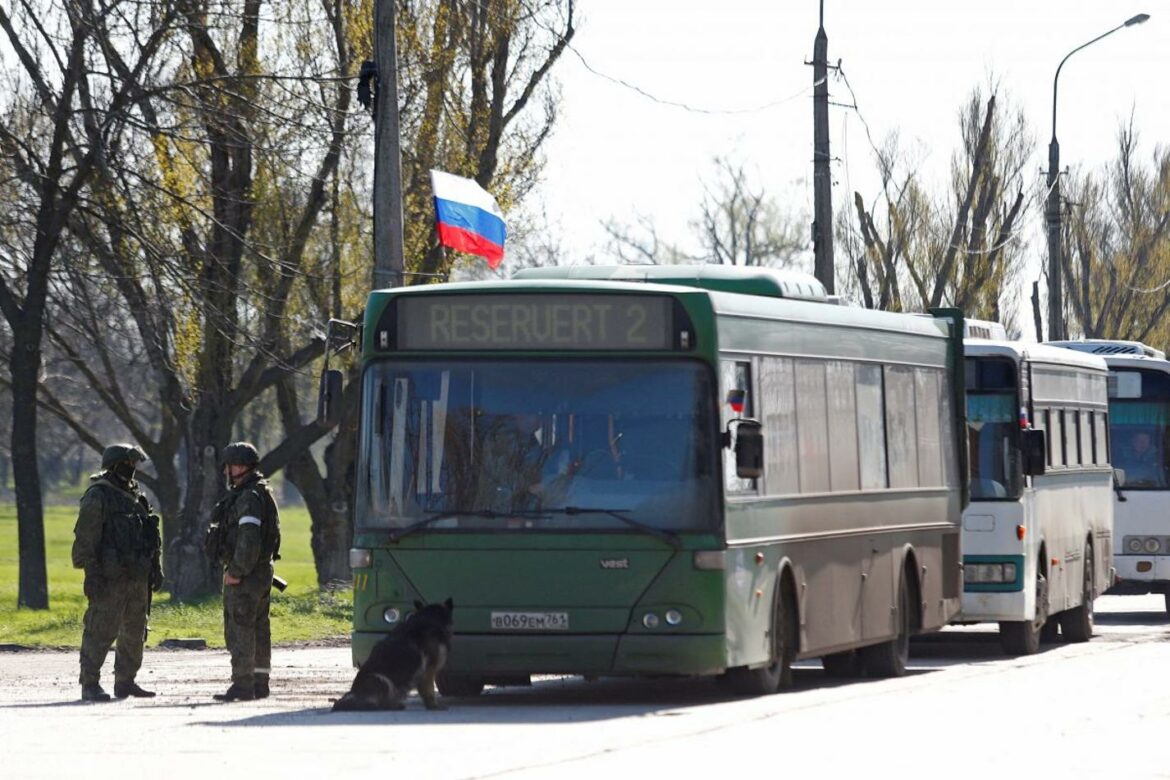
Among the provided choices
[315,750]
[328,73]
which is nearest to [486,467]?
[315,750]

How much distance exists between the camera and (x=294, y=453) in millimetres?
38594

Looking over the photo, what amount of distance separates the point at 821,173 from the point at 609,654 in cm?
1499

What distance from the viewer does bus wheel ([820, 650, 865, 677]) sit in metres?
18.7

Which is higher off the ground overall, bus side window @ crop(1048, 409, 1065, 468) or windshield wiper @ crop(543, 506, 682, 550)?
bus side window @ crop(1048, 409, 1065, 468)

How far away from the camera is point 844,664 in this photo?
18.7 m

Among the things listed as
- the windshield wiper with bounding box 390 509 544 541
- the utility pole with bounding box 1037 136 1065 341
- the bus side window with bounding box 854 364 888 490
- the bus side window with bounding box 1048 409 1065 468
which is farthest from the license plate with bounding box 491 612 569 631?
the utility pole with bounding box 1037 136 1065 341

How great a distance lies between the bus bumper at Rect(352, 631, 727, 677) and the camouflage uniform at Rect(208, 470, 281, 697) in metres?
1.60

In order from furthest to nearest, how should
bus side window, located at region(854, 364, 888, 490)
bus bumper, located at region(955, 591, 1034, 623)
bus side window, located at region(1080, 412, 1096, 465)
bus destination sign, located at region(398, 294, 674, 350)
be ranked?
bus side window, located at region(1080, 412, 1096, 465) < bus bumper, located at region(955, 591, 1034, 623) < bus side window, located at region(854, 364, 888, 490) < bus destination sign, located at region(398, 294, 674, 350)

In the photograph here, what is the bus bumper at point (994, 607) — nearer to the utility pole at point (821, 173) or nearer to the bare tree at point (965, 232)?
the utility pole at point (821, 173)

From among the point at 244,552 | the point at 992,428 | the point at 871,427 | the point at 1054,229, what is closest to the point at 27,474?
the point at 992,428

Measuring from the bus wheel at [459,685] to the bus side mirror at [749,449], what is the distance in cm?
258

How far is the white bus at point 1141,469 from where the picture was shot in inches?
1116

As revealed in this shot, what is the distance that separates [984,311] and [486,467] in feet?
131

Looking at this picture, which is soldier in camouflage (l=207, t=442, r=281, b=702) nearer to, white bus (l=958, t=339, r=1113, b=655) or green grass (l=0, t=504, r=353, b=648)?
white bus (l=958, t=339, r=1113, b=655)
